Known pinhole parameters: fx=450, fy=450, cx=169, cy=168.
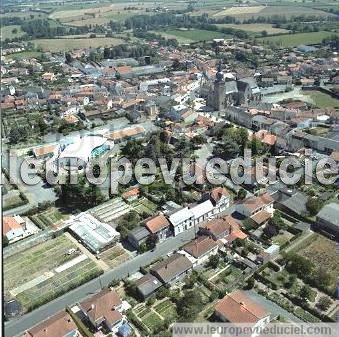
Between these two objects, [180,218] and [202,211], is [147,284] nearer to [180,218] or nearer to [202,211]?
[180,218]

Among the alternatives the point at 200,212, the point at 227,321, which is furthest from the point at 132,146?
the point at 227,321

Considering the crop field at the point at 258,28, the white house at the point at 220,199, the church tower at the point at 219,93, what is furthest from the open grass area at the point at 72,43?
the white house at the point at 220,199

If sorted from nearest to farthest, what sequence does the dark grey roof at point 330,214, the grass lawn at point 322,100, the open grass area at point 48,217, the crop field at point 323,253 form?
the crop field at point 323,253, the dark grey roof at point 330,214, the open grass area at point 48,217, the grass lawn at point 322,100

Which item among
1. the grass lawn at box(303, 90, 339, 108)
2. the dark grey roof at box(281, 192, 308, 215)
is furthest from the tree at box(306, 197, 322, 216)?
the grass lawn at box(303, 90, 339, 108)

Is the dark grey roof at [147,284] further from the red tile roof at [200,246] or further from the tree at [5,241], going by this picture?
the tree at [5,241]

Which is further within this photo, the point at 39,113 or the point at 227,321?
the point at 39,113

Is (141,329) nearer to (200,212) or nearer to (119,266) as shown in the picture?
(119,266)

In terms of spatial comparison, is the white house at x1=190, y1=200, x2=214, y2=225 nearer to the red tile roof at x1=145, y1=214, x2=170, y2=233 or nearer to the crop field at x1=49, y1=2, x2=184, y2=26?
the red tile roof at x1=145, y1=214, x2=170, y2=233
